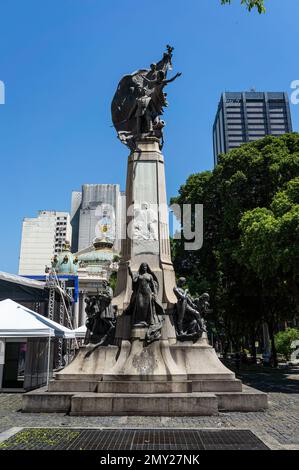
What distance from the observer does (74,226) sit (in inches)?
4569

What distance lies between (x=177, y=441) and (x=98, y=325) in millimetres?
5692

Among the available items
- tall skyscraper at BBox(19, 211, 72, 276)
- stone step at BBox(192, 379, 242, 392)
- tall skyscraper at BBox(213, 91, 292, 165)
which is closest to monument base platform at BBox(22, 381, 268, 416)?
stone step at BBox(192, 379, 242, 392)

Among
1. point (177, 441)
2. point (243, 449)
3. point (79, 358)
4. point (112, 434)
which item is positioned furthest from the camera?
point (79, 358)

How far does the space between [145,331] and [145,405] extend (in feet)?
7.23

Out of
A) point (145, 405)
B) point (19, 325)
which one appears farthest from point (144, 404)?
point (19, 325)

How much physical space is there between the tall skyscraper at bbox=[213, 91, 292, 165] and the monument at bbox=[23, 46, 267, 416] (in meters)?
90.7

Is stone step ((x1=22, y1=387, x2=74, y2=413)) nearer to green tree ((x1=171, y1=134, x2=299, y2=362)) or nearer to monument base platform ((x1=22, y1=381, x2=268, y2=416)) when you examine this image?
monument base platform ((x1=22, y1=381, x2=268, y2=416))

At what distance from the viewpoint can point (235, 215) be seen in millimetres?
24703

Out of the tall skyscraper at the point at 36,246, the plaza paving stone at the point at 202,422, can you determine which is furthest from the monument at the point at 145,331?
the tall skyscraper at the point at 36,246

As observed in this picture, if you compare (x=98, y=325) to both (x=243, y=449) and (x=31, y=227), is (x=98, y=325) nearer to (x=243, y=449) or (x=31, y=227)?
(x=243, y=449)

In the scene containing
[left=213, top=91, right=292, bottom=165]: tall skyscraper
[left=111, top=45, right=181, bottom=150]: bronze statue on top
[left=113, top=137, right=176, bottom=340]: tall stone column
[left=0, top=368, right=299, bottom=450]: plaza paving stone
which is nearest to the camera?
[left=0, top=368, right=299, bottom=450]: plaza paving stone

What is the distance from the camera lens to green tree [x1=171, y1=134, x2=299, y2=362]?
24062mm

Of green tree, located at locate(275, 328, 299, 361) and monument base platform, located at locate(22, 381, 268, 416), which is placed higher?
green tree, located at locate(275, 328, 299, 361)
